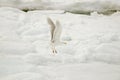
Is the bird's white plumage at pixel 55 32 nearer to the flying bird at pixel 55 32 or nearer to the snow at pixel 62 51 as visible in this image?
the flying bird at pixel 55 32

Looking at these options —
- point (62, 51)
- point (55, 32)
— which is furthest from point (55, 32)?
point (62, 51)

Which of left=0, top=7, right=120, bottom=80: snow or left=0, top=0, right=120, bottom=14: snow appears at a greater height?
left=0, top=0, right=120, bottom=14: snow

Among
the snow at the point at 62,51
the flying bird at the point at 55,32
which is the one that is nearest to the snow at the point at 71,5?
the snow at the point at 62,51

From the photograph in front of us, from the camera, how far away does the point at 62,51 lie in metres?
3.50

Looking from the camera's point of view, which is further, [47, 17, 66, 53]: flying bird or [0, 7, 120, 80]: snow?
[47, 17, 66, 53]: flying bird

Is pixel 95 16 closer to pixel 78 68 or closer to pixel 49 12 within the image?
pixel 49 12

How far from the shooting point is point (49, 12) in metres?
5.58

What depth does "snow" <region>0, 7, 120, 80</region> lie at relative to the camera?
2.96 m

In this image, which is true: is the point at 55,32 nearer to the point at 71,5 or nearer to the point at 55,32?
the point at 55,32

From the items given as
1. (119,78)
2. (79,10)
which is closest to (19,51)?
(119,78)

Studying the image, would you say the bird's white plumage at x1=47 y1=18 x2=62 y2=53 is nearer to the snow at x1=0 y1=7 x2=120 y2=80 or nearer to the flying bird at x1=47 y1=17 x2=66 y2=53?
the flying bird at x1=47 y1=17 x2=66 y2=53

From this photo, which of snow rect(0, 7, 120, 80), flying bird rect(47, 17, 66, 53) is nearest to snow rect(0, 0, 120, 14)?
snow rect(0, 7, 120, 80)

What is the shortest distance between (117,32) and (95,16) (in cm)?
117

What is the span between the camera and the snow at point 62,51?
2.96 meters
